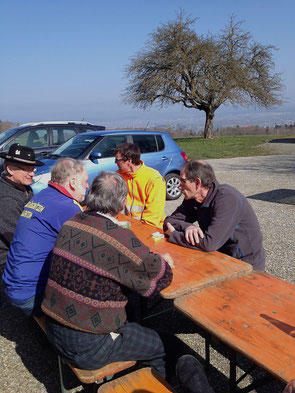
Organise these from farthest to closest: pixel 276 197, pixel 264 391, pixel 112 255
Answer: pixel 276 197
pixel 264 391
pixel 112 255

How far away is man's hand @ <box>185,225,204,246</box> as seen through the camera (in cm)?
288

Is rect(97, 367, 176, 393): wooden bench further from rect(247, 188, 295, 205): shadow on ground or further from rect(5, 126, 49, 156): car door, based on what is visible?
rect(5, 126, 49, 156): car door

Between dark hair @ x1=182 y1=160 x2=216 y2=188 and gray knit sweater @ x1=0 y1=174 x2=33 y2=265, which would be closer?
dark hair @ x1=182 y1=160 x2=216 y2=188

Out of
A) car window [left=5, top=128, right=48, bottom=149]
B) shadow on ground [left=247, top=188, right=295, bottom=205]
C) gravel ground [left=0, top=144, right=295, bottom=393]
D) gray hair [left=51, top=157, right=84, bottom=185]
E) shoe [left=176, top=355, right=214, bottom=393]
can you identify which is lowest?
gravel ground [left=0, top=144, right=295, bottom=393]

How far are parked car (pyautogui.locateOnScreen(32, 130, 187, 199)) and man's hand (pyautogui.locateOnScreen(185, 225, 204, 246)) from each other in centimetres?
451

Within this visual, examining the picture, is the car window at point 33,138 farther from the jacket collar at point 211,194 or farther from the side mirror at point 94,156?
the jacket collar at point 211,194

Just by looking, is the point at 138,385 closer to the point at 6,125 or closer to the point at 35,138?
the point at 35,138

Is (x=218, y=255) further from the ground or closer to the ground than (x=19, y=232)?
closer to the ground

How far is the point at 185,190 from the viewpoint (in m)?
3.09

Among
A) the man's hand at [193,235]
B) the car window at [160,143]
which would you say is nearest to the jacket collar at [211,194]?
the man's hand at [193,235]

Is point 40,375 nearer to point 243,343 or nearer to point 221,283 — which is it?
point 221,283

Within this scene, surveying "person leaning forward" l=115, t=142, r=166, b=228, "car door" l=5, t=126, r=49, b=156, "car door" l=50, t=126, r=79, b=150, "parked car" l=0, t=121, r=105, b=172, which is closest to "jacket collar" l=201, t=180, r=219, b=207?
"person leaning forward" l=115, t=142, r=166, b=228

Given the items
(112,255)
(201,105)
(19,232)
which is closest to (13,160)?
(19,232)

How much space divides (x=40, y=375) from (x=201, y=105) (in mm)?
29859
